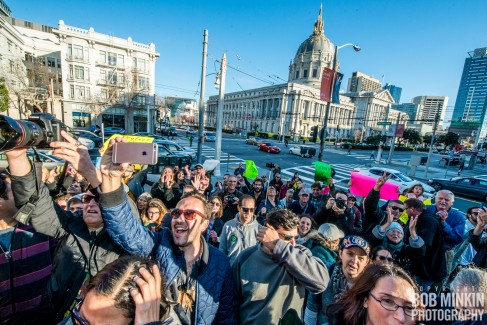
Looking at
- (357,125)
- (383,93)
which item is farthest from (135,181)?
(383,93)

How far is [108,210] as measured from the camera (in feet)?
4.69

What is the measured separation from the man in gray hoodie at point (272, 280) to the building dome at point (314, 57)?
274ft

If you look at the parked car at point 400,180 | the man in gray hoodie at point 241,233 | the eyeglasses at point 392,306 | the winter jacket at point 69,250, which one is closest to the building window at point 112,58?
the parked car at point 400,180

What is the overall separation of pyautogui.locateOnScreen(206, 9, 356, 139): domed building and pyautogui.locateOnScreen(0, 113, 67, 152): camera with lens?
68.3m

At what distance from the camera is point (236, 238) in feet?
9.82

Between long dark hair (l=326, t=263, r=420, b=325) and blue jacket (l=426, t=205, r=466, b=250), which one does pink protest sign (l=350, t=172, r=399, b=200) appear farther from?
long dark hair (l=326, t=263, r=420, b=325)

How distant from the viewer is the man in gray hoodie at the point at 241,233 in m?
2.98

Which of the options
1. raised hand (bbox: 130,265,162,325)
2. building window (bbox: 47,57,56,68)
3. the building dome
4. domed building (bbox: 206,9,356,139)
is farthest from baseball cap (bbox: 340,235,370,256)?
the building dome

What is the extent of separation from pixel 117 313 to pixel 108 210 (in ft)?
1.95

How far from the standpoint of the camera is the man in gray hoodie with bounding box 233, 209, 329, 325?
1.82 meters

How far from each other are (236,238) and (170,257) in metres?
1.40

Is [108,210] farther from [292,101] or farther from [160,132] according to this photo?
[292,101]

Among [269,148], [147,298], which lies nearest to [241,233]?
[147,298]

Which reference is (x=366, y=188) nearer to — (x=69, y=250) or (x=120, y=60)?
(x=69, y=250)
